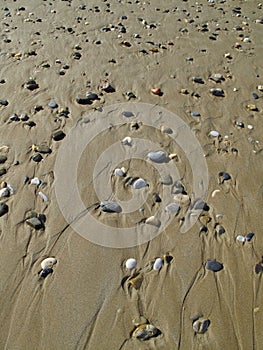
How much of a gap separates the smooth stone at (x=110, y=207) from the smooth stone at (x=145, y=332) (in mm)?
1416

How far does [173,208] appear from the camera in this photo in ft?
14.0

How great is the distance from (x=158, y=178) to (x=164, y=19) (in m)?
5.85

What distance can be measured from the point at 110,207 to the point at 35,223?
888 mm

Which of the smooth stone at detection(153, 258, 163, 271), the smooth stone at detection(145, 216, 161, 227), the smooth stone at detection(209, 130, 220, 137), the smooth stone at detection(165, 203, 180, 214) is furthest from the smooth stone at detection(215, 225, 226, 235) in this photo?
the smooth stone at detection(209, 130, 220, 137)

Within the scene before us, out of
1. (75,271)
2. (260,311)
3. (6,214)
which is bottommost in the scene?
(260,311)

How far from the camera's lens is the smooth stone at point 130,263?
3.68 metres

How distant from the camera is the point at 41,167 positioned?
4.74 metres

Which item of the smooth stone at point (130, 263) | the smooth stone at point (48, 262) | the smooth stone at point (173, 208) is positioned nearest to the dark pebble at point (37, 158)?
the smooth stone at point (48, 262)

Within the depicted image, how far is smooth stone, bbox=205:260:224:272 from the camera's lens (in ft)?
12.1

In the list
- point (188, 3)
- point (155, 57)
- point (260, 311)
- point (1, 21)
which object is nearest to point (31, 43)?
point (1, 21)

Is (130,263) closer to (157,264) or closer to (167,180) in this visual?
(157,264)

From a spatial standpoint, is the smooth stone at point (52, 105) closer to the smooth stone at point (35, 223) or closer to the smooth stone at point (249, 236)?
the smooth stone at point (35, 223)

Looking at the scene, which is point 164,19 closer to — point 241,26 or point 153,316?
point 241,26

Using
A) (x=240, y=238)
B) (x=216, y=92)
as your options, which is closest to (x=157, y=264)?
(x=240, y=238)
